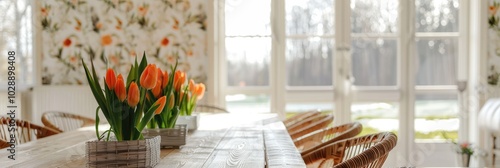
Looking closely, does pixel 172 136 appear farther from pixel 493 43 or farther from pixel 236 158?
pixel 493 43

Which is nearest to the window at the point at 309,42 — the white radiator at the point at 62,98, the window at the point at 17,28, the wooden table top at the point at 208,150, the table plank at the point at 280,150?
the white radiator at the point at 62,98

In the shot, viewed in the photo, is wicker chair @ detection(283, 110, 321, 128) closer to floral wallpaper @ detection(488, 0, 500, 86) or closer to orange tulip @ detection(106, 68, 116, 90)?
floral wallpaper @ detection(488, 0, 500, 86)

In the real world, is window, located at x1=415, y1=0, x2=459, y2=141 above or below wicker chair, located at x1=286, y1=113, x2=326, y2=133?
above

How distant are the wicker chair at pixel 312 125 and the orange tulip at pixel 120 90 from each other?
1500 mm

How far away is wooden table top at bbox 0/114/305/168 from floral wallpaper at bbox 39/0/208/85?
2.00 meters

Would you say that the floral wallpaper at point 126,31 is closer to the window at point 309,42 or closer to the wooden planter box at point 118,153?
the window at point 309,42

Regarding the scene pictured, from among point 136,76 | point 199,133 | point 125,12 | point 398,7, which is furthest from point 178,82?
point 398,7

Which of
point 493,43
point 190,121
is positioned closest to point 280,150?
point 190,121

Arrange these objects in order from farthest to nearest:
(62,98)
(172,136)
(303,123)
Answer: (62,98)
(303,123)
(172,136)

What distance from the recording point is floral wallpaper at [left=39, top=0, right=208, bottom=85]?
4.81 meters

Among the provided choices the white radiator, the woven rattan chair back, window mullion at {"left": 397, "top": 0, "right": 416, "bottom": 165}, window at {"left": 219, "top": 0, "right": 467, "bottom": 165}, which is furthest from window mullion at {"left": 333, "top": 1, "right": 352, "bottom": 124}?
the white radiator

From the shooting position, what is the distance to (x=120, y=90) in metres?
A: 1.60

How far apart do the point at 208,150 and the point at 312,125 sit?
121cm

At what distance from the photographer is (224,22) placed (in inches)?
195
